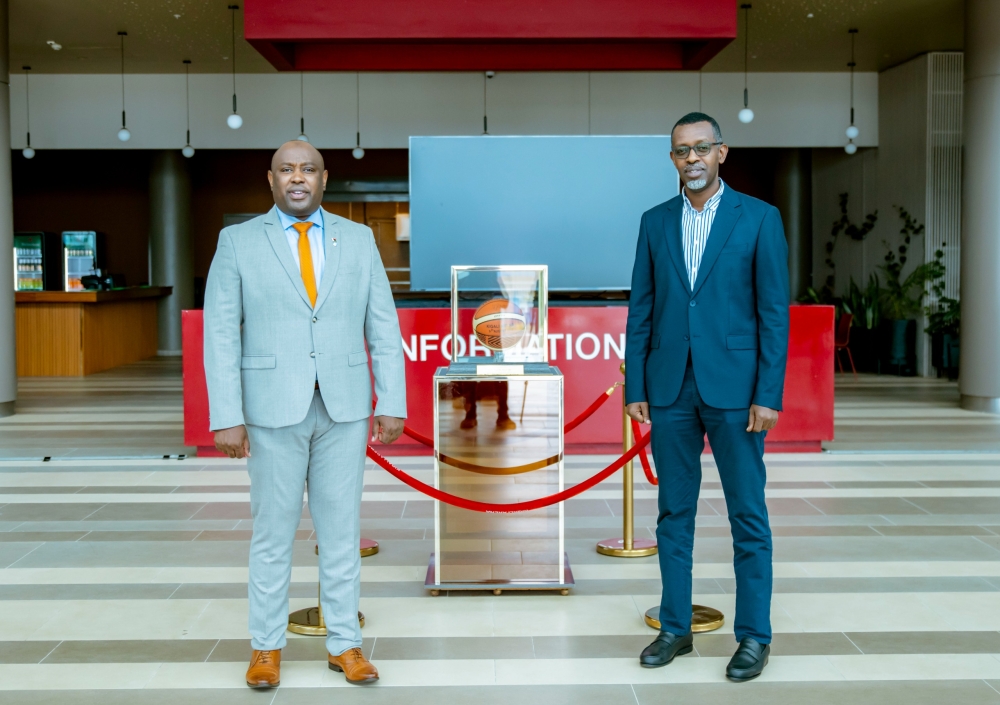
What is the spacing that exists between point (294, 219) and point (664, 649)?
176cm

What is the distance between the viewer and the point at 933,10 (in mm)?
10469

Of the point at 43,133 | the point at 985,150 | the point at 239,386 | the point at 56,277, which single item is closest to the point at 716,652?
the point at 239,386

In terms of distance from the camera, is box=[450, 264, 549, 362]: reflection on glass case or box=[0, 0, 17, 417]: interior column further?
box=[0, 0, 17, 417]: interior column

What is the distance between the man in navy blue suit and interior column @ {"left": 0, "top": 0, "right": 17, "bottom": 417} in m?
7.72

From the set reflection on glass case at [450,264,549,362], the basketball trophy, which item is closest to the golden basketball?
reflection on glass case at [450,264,549,362]

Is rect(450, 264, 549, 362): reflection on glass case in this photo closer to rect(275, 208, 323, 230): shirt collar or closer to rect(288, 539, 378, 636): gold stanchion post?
rect(288, 539, 378, 636): gold stanchion post

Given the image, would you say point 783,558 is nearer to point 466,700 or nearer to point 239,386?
point 466,700

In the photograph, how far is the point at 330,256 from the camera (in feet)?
9.51

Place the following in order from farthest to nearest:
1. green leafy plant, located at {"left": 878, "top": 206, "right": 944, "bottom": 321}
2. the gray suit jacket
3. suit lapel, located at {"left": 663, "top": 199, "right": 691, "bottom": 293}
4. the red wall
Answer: green leafy plant, located at {"left": 878, "top": 206, "right": 944, "bottom": 321}, the red wall, suit lapel, located at {"left": 663, "top": 199, "right": 691, "bottom": 293}, the gray suit jacket

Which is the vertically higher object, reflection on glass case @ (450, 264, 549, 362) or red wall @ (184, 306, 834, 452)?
reflection on glass case @ (450, 264, 549, 362)

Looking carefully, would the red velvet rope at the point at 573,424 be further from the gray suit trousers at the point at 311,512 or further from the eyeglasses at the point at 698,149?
the eyeglasses at the point at 698,149

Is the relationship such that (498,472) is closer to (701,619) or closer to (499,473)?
(499,473)

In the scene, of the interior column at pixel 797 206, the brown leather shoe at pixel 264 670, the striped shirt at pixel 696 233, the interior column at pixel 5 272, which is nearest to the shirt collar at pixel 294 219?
the striped shirt at pixel 696 233

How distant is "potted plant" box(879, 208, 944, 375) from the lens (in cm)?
1261
